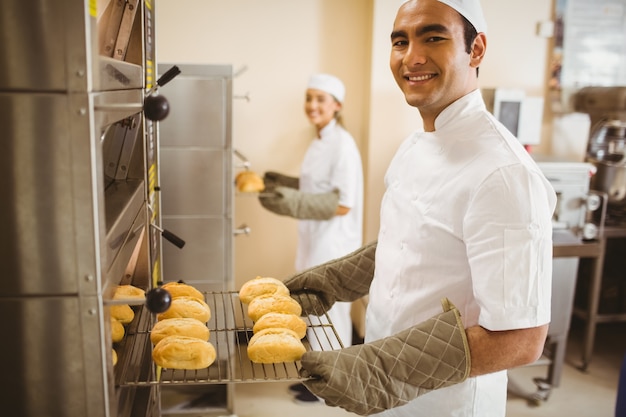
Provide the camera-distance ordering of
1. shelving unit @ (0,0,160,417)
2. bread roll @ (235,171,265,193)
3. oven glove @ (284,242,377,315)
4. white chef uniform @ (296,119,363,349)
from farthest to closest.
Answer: white chef uniform @ (296,119,363,349)
bread roll @ (235,171,265,193)
oven glove @ (284,242,377,315)
shelving unit @ (0,0,160,417)

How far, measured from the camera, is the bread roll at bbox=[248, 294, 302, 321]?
1418mm

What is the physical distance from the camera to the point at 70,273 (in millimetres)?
890

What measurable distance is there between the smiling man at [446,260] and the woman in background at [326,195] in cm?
149

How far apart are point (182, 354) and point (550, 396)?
273 centimetres

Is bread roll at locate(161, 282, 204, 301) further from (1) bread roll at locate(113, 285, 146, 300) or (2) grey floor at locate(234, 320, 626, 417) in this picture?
(2) grey floor at locate(234, 320, 626, 417)

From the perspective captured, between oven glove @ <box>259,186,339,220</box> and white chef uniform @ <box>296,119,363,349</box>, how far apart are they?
0.09 m

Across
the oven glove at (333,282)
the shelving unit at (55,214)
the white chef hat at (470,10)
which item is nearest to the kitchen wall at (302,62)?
the oven glove at (333,282)

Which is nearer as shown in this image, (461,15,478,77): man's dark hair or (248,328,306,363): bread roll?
(248,328,306,363): bread roll

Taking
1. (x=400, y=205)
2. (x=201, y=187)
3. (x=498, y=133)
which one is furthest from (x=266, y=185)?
(x=498, y=133)

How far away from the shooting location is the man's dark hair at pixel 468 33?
4.48 feet

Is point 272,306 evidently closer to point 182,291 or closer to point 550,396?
point 182,291

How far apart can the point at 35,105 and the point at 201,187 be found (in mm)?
2001

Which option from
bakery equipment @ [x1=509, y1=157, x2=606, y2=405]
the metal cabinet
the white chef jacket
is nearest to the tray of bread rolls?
the white chef jacket

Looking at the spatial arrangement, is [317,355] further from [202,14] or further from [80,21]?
[202,14]
